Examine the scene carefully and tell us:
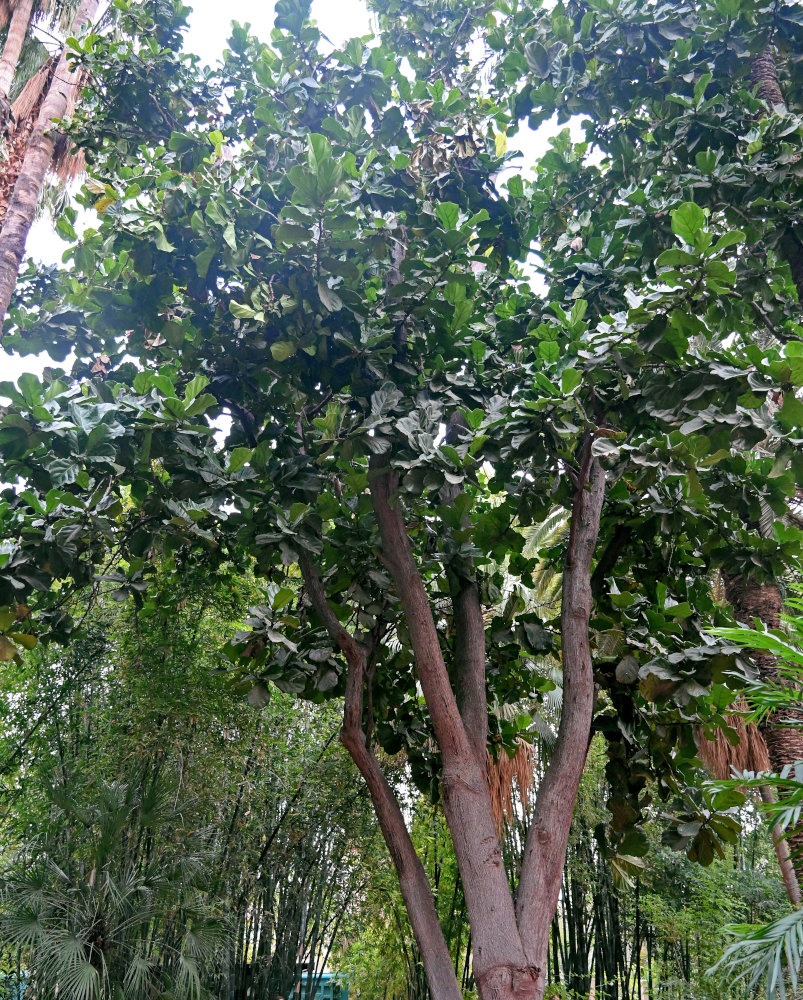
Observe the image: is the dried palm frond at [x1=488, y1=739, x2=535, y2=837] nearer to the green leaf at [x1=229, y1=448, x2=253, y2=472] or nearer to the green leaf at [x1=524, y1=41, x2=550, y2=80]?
the green leaf at [x1=229, y1=448, x2=253, y2=472]

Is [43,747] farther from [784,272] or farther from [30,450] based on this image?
[784,272]

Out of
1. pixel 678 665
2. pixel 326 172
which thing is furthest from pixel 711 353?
pixel 326 172

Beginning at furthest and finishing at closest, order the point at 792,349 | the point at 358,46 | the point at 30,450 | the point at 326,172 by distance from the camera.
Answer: the point at 358,46, the point at 30,450, the point at 326,172, the point at 792,349

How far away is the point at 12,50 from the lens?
5.30 m

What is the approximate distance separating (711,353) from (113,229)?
1785 mm

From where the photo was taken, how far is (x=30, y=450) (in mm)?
1957

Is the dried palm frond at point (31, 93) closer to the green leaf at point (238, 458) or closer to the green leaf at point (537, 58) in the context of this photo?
the green leaf at point (537, 58)

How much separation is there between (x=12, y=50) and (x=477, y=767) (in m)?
5.87

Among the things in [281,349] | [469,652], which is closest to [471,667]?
[469,652]

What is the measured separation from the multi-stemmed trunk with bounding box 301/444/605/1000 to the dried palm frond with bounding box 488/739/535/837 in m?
2.66

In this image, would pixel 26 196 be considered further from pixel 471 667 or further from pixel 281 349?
pixel 471 667

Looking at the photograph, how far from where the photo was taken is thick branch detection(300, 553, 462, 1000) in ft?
6.80

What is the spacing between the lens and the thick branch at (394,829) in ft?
6.80

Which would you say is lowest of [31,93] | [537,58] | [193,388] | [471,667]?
[471,667]
